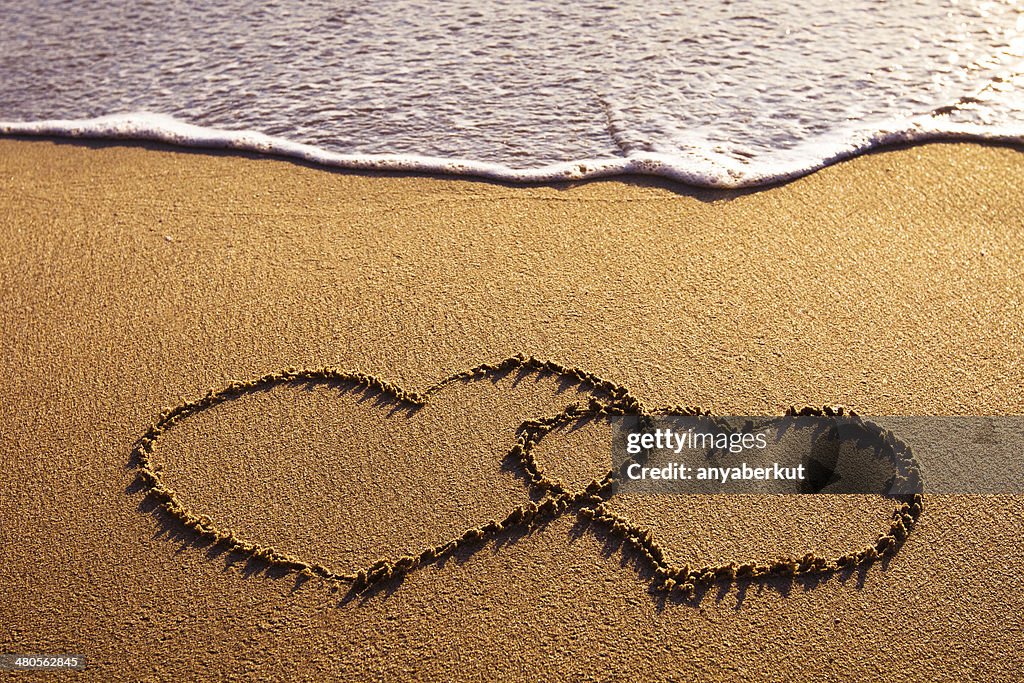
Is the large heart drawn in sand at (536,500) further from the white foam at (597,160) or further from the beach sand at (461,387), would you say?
the white foam at (597,160)

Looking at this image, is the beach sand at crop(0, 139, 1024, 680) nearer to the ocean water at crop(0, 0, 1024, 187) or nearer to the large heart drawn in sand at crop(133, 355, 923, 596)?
the large heart drawn in sand at crop(133, 355, 923, 596)

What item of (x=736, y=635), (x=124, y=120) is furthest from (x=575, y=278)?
(x=124, y=120)

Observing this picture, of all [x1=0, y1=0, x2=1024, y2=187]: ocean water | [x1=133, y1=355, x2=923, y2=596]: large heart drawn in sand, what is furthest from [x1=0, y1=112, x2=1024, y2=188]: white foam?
[x1=133, y1=355, x2=923, y2=596]: large heart drawn in sand

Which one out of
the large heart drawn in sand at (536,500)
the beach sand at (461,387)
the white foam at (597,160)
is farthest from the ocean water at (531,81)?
the large heart drawn in sand at (536,500)

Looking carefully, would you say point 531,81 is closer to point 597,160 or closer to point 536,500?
point 597,160

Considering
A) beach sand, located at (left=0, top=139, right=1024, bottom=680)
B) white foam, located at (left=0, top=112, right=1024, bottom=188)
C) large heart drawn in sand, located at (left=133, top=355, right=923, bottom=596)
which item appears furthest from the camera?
white foam, located at (left=0, top=112, right=1024, bottom=188)

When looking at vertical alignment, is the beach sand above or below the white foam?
below
